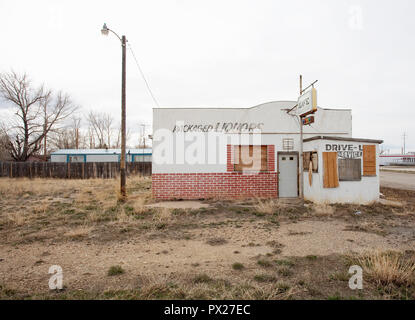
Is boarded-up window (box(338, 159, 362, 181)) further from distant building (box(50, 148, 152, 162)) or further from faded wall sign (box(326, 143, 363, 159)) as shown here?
distant building (box(50, 148, 152, 162))

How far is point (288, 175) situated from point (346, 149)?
2741mm

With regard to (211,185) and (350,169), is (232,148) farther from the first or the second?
(350,169)

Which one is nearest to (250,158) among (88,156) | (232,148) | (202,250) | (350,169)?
(232,148)

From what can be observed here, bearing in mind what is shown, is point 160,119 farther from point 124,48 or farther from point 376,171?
point 376,171

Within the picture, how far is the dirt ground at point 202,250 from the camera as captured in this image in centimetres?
328

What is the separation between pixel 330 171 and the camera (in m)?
9.59

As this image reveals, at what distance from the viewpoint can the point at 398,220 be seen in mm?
7242

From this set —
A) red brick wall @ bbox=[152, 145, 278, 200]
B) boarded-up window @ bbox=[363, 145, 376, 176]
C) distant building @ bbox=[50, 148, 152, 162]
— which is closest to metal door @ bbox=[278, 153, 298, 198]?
red brick wall @ bbox=[152, 145, 278, 200]

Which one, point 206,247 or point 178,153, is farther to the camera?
point 178,153

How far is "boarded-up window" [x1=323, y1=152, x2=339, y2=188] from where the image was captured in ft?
31.3
